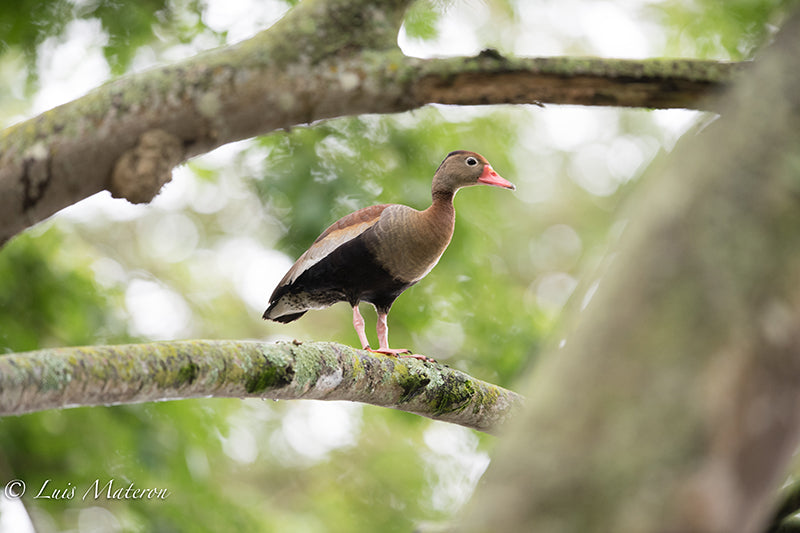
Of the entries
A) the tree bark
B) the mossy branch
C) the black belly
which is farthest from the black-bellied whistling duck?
the tree bark

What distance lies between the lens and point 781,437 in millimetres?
1296

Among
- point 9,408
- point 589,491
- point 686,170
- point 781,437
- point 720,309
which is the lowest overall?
point 9,408

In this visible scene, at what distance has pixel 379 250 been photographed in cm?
414

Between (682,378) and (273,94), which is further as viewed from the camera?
(273,94)

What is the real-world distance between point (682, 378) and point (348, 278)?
3090mm

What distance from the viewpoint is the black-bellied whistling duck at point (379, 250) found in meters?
4.15

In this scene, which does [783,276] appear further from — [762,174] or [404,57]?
[404,57]

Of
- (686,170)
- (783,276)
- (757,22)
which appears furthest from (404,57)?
(757,22)

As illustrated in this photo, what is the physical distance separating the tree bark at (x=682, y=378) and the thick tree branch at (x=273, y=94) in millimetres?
1032

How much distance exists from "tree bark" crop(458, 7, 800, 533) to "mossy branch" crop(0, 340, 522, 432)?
50.8 inches

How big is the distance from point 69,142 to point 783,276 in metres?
1.79

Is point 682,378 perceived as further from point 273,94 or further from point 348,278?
point 348,278

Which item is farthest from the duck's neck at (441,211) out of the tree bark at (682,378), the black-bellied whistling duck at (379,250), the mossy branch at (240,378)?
the tree bark at (682,378)

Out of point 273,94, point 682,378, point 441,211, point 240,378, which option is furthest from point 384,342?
point 682,378
